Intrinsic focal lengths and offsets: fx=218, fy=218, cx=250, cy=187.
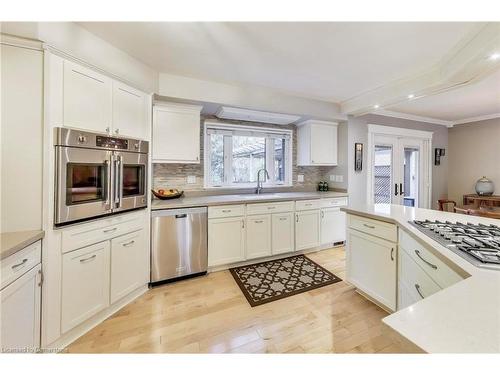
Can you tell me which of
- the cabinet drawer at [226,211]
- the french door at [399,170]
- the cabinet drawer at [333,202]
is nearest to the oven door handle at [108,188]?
the cabinet drawer at [226,211]

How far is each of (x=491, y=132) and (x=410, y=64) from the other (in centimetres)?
360

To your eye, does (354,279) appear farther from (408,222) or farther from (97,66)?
Result: (97,66)

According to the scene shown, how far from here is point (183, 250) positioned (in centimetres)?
254

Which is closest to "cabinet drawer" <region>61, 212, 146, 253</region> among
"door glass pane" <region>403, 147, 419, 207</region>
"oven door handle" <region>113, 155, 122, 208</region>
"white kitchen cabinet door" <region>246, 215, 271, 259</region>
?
"oven door handle" <region>113, 155, 122, 208</region>

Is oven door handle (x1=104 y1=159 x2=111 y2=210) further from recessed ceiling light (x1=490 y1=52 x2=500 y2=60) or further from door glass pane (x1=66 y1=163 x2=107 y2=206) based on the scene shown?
recessed ceiling light (x1=490 y1=52 x2=500 y2=60)

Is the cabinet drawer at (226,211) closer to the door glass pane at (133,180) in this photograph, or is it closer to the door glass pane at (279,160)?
the door glass pane at (133,180)

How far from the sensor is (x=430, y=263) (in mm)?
1220

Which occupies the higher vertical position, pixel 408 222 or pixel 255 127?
pixel 255 127

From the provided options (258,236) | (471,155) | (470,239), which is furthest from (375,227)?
(471,155)

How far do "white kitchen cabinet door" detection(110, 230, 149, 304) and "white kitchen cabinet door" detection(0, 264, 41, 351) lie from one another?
0.54 meters

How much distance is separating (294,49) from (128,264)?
8.56 feet

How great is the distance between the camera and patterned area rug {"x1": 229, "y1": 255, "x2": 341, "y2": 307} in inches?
Answer: 89.7

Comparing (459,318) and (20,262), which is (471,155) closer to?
(459,318)

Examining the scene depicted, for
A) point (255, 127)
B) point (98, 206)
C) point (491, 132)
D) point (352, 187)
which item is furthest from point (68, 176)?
point (491, 132)
